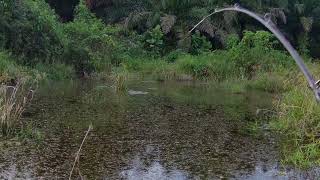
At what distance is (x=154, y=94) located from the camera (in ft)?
43.9

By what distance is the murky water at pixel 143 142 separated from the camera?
5.93 m

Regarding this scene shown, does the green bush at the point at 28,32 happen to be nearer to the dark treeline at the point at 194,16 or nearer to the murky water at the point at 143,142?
the murky water at the point at 143,142

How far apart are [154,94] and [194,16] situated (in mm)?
10419

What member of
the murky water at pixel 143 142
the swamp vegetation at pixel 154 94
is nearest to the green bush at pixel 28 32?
the swamp vegetation at pixel 154 94

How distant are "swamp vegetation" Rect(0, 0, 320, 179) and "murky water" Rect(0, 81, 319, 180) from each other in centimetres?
2

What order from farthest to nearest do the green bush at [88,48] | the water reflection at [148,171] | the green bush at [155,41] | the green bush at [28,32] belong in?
the green bush at [155,41]
the green bush at [88,48]
the green bush at [28,32]
the water reflection at [148,171]

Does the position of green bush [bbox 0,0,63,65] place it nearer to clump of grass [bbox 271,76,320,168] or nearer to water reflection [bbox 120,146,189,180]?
clump of grass [bbox 271,76,320,168]

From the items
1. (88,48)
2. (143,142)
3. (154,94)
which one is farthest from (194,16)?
(143,142)

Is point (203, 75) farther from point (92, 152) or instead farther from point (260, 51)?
point (92, 152)

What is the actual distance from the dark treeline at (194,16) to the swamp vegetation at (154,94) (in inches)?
2.0

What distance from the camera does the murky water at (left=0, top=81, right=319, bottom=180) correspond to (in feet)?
19.5

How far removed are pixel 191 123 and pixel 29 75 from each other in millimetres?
6127

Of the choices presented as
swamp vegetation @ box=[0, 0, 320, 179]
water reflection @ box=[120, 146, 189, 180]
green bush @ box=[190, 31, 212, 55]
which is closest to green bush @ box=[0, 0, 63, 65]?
swamp vegetation @ box=[0, 0, 320, 179]

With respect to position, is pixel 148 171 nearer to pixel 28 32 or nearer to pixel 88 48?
pixel 28 32
